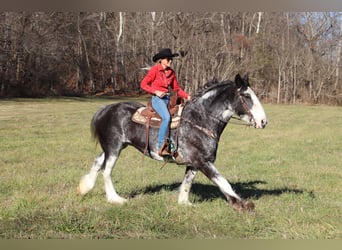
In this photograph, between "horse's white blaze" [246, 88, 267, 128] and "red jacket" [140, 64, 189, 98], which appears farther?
"red jacket" [140, 64, 189, 98]

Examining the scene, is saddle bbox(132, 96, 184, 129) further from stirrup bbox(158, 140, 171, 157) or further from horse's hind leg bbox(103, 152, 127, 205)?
horse's hind leg bbox(103, 152, 127, 205)

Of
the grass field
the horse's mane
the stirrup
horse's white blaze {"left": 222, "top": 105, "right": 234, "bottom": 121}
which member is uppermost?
the horse's mane

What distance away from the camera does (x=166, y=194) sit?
25.0 feet

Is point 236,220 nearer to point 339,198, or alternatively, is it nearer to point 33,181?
point 339,198

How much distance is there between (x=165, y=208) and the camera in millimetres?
6574

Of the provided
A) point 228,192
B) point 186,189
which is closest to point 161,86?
point 186,189

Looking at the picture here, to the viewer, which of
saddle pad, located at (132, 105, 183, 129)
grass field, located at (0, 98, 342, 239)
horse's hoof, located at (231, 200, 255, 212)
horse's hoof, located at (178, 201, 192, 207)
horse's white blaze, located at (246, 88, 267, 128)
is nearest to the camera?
grass field, located at (0, 98, 342, 239)

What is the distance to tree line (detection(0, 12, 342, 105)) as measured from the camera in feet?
125

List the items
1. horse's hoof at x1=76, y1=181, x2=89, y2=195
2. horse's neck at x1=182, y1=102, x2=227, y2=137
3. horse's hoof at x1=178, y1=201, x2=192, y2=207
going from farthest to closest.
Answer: horse's hoof at x1=76, y1=181, x2=89, y2=195
horse's neck at x1=182, y1=102, x2=227, y2=137
horse's hoof at x1=178, y1=201, x2=192, y2=207

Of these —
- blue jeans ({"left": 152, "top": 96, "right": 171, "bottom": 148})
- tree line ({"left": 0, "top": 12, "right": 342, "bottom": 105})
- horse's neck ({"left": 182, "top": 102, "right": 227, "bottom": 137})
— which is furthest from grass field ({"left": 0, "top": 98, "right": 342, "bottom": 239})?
tree line ({"left": 0, "top": 12, "right": 342, "bottom": 105})

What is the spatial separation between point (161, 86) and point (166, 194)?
195cm

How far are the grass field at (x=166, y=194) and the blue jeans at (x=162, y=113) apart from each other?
1093mm

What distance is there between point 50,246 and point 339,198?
5968 mm

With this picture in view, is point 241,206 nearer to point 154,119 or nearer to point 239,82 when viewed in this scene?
point 239,82
